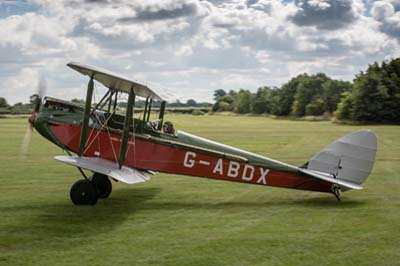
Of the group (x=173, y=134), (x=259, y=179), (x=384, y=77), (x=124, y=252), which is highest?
(x=384, y=77)

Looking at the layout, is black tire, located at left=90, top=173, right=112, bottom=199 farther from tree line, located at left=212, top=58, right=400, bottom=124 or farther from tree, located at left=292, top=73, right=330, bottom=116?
tree, located at left=292, top=73, right=330, bottom=116

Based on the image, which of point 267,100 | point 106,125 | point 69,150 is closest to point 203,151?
point 106,125

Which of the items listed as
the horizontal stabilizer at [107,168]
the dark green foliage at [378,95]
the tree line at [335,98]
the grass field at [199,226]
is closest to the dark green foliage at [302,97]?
the tree line at [335,98]

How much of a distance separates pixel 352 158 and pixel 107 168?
197 inches

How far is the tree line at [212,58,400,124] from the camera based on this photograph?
6612cm

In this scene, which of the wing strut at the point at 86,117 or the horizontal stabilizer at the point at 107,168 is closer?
the horizontal stabilizer at the point at 107,168

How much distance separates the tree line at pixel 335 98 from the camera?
2603 inches

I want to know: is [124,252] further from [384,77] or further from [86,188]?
[384,77]

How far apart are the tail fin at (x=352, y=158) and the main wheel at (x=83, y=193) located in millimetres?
4753

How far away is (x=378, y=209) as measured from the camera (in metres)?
9.77

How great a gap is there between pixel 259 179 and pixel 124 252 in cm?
449

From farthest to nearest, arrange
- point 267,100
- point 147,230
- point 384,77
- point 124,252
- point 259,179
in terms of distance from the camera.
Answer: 1. point 267,100
2. point 384,77
3. point 259,179
4. point 147,230
5. point 124,252

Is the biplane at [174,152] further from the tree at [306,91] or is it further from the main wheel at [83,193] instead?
the tree at [306,91]

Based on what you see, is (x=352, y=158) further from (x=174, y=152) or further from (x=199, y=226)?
(x=199, y=226)
